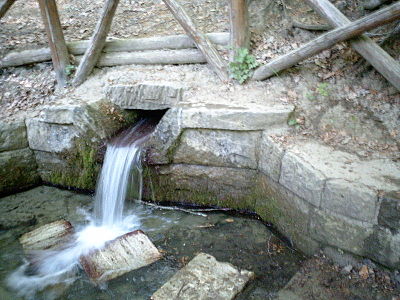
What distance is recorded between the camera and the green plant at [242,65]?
4.73 metres

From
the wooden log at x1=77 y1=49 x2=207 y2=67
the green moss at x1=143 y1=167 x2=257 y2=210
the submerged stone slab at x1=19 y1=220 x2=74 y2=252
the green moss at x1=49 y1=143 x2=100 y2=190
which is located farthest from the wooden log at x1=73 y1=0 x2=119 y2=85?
the submerged stone slab at x1=19 y1=220 x2=74 y2=252

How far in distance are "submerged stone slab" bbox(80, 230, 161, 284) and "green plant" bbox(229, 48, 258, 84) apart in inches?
91.9

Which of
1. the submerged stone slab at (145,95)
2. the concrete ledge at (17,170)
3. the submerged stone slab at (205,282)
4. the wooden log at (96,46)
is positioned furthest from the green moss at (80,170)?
the submerged stone slab at (205,282)

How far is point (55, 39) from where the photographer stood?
5.25 metres

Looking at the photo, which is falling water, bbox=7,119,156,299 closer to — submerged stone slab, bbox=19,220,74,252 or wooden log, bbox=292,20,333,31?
submerged stone slab, bbox=19,220,74,252

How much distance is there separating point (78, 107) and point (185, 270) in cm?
257

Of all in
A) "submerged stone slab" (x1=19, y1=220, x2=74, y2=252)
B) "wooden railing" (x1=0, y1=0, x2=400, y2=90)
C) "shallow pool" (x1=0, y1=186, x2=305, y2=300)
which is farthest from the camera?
"submerged stone slab" (x1=19, y1=220, x2=74, y2=252)

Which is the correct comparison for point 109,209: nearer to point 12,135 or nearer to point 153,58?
point 12,135

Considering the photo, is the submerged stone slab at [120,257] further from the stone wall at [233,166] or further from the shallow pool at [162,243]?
the stone wall at [233,166]

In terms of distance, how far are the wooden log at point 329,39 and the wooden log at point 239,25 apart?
443 mm

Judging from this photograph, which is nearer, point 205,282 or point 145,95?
point 205,282

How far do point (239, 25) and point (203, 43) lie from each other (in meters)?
0.53

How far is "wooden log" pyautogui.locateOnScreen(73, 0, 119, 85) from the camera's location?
5.12 meters

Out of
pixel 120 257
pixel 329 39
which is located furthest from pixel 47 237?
pixel 329 39
